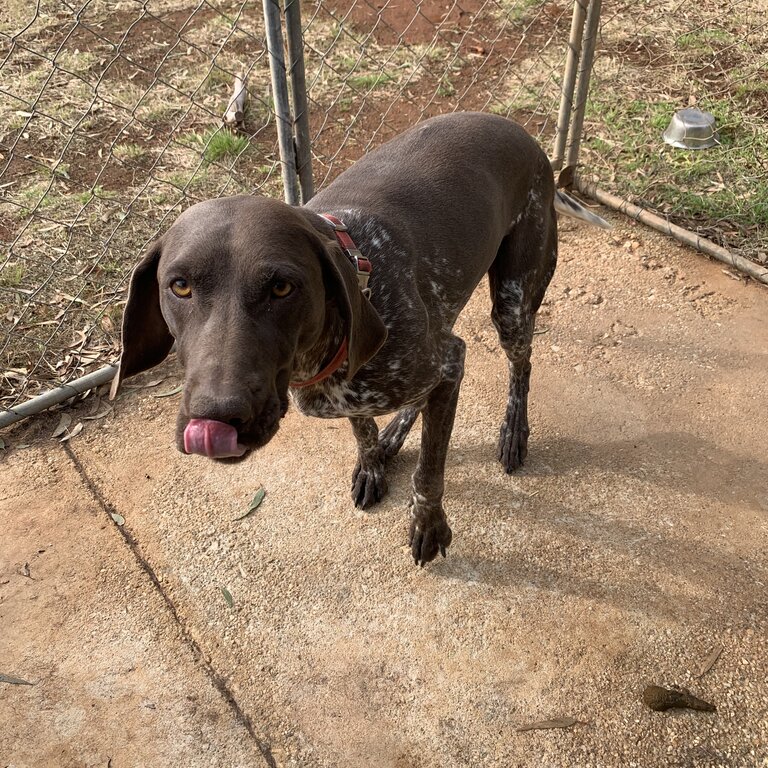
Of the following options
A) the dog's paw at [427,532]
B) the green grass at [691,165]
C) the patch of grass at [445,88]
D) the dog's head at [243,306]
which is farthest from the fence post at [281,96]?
the green grass at [691,165]

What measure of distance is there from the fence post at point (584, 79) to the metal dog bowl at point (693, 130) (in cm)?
74

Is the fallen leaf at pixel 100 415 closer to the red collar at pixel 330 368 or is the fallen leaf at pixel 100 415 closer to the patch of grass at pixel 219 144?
the red collar at pixel 330 368

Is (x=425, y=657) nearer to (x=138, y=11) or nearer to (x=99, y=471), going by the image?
(x=99, y=471)

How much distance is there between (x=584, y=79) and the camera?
4.88 m

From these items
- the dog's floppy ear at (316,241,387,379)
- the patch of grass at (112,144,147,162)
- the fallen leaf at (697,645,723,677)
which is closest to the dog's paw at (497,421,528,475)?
the fallen leaf at (697,645,723,677)

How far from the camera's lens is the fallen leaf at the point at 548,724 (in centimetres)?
263

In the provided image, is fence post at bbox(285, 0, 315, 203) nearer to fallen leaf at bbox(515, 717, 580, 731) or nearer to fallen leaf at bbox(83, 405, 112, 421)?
fallen leaf at bbox(83, 405, 112, 421)

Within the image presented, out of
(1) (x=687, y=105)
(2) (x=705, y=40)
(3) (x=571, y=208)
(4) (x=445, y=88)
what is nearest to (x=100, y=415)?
(3) (x=571, y=208)

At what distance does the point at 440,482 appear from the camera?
3.08m

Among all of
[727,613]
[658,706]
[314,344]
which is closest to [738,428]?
[727,613]

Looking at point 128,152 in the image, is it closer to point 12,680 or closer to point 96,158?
point 96,158

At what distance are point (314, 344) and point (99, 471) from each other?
1817mm

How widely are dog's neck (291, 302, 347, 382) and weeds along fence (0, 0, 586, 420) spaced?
177 centimetres

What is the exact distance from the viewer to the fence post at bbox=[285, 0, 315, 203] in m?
3.56
